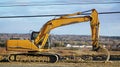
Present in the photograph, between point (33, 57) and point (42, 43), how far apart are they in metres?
1.93

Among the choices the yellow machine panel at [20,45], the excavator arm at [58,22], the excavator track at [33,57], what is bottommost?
the excavator track at [33,57]

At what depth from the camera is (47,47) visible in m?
41.0

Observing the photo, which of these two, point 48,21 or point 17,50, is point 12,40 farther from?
point 48,21

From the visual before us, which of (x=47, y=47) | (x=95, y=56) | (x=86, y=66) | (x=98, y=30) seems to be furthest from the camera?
(x=95, y=56)

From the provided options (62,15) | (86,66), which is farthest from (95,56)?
(86,66)

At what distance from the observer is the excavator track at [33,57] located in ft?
135

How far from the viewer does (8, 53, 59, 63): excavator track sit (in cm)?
4119

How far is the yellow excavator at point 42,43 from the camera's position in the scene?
1577 inches

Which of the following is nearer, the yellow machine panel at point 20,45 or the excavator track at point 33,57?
the yellow machine panel at point 20,45

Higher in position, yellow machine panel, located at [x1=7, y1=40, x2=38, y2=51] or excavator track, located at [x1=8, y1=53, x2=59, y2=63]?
yellow machine panel, located at [x1=7, y1=40, x2=38, y2=51]

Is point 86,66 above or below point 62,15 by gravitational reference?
below

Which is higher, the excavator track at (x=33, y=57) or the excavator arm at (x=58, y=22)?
the excavator arm at (x=58, y=22)

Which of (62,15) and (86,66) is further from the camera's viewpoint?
(62,15)

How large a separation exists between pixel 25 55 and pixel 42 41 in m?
2.34
